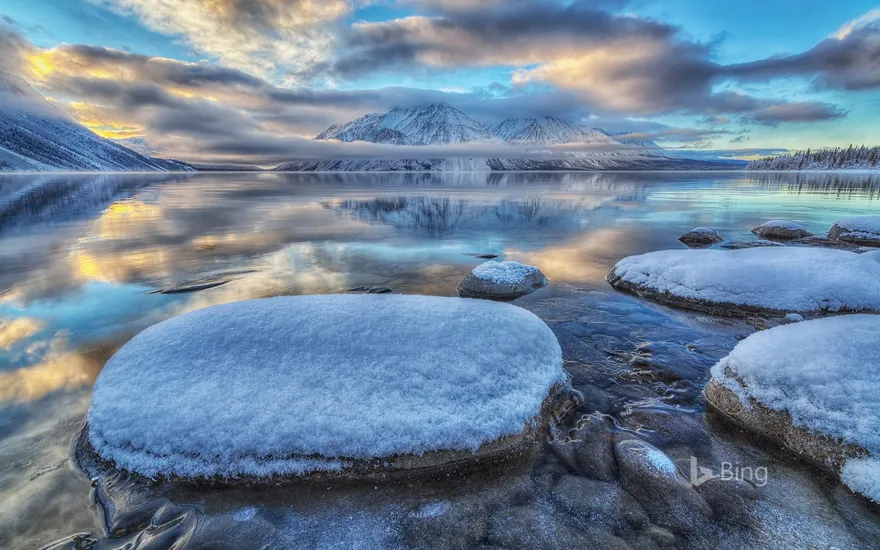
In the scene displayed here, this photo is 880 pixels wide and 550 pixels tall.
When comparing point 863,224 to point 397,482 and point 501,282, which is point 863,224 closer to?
point 501,282

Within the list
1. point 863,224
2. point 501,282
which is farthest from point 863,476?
point 863,224

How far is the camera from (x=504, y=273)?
10859 mm

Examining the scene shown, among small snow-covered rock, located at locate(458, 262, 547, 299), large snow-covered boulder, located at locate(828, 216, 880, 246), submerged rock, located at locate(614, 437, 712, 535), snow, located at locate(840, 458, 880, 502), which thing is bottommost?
submerged rock, located at locate(614, 437, 712, 535)

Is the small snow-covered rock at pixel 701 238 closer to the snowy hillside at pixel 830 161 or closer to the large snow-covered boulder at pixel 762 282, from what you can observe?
the large snow-covered boulder at pixel 762 282

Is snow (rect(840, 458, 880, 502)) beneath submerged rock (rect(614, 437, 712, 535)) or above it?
above

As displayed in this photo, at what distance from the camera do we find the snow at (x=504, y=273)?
10.6 metres

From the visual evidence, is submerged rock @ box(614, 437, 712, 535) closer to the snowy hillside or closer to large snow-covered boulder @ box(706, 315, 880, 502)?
large snow-covered boulder @ box(706, 315, 880, 502)

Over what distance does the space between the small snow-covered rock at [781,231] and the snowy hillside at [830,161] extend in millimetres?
170408

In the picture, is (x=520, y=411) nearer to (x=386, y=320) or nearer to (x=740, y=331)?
(x=386, y=320)

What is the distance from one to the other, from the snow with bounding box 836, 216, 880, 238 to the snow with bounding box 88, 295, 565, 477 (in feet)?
67.0

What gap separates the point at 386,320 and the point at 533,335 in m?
2.36

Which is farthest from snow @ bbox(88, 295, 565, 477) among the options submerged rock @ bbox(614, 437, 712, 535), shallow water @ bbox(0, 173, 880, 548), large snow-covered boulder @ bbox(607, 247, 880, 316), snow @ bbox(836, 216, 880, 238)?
snow @ bbox(836, 216, 880, 238)

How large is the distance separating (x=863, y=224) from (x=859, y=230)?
52 cm

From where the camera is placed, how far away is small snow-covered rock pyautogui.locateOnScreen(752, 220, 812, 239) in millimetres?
18250
